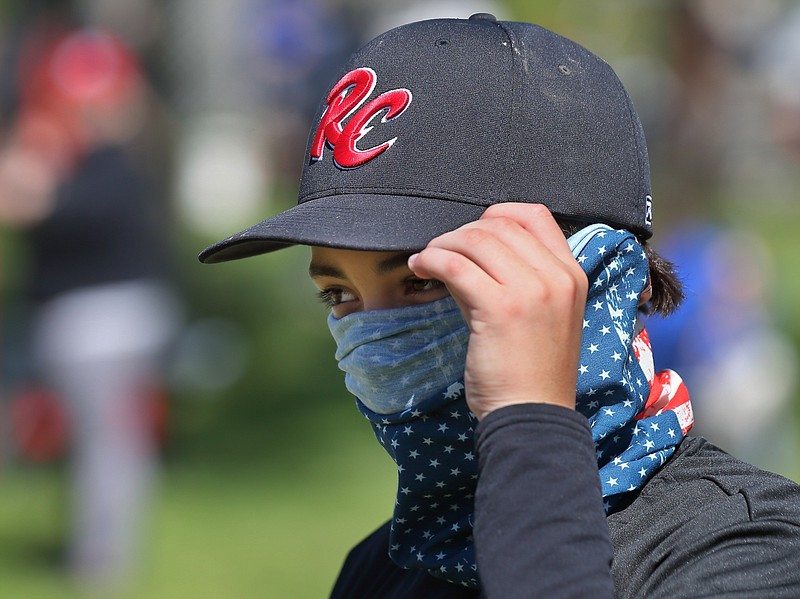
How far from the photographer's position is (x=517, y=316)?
1622 mm

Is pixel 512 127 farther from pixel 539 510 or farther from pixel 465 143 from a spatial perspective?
pixel 539 510

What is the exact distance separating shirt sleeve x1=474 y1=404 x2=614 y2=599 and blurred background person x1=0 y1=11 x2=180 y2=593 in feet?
16.8

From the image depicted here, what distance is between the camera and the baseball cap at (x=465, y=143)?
77.0 inches

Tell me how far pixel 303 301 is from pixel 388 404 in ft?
32.9

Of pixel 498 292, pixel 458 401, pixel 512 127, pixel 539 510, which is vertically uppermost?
pixel 512 127

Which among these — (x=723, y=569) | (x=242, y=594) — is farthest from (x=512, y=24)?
(x=242, y=594)

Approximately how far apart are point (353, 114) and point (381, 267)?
274 mm

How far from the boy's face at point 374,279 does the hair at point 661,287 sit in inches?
16.4

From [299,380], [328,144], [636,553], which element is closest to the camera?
[636,553]

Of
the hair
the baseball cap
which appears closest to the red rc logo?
the baseball cap

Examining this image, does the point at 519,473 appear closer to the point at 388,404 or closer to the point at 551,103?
the point at 388,404

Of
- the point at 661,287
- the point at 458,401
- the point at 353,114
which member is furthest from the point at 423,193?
the point at 661,287

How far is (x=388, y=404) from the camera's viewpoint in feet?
6.66

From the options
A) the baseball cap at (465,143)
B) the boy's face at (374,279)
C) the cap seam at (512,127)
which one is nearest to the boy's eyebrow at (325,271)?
the boy's face at (374,279)
